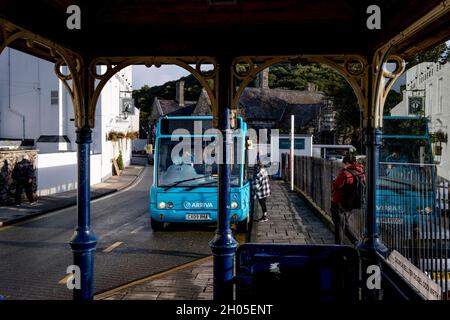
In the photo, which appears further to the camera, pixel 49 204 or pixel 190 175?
pixel 49 204

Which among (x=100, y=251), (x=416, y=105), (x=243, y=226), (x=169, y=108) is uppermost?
(x=169, y=108)

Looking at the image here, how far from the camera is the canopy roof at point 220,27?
15.0ft

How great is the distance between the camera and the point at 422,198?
6301 millimetres

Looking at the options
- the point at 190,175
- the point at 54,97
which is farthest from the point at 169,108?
the point at 190,175

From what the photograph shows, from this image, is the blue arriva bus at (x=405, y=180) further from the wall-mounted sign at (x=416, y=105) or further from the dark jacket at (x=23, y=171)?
the dark jacket at (x=23, y=171)

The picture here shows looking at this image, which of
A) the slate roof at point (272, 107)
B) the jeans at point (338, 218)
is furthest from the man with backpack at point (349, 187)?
the slate roof at point (272, 107)

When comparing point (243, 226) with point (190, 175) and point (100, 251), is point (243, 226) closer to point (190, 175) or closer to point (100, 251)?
point (190, 175)

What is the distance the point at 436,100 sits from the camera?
24.9 m

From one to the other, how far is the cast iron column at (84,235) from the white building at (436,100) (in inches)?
735

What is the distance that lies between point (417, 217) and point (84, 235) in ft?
14.8

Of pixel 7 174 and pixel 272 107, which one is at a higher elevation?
pixel 272 107
